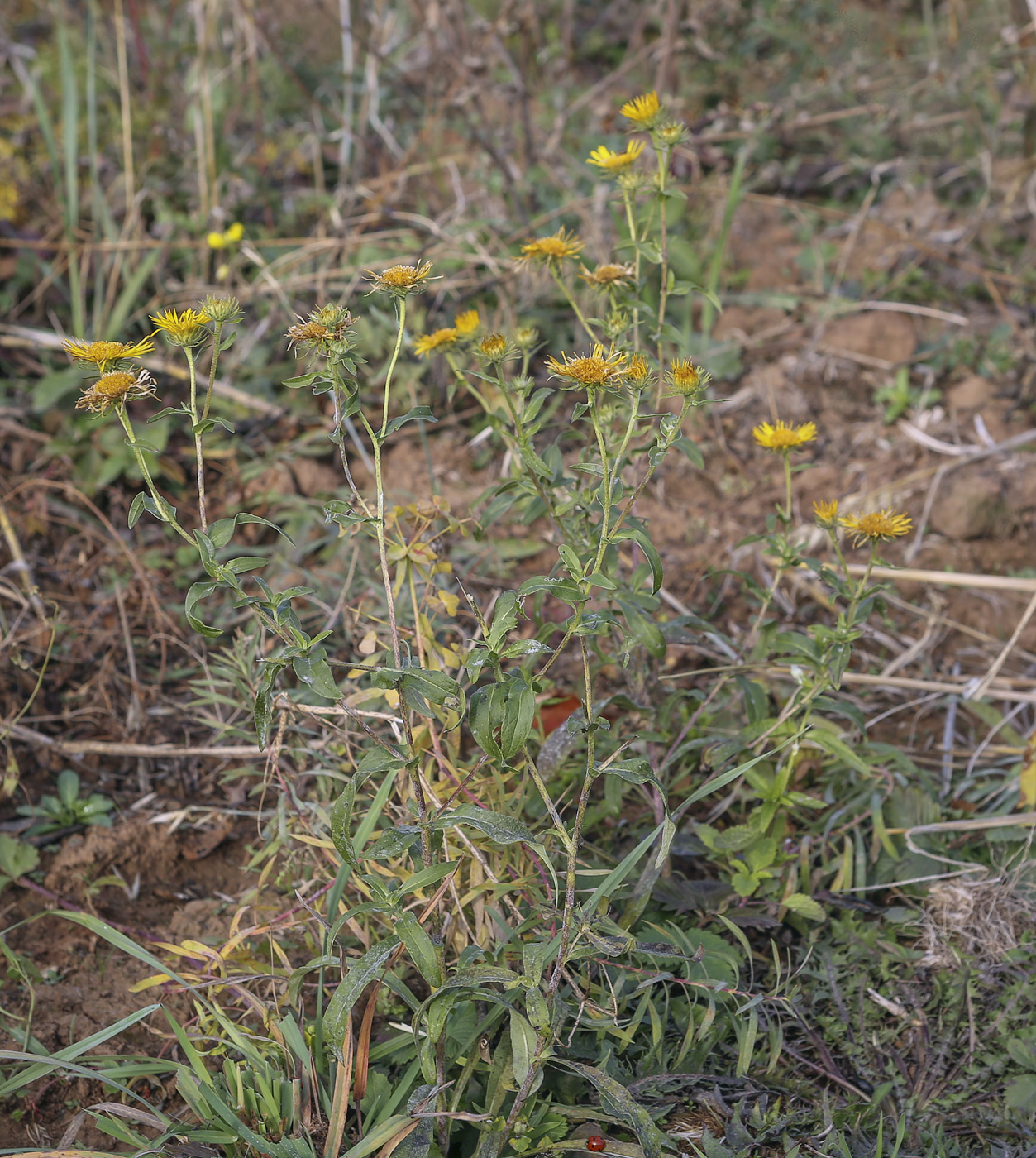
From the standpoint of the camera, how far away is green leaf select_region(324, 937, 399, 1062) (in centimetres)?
119

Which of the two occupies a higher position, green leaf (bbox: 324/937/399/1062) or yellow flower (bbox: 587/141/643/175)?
yellow flower (bbox: 587/141/643/175)

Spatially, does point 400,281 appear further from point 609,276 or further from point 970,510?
point 970,510

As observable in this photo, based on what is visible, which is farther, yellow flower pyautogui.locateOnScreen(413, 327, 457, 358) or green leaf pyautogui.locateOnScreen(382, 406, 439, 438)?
yellow flower pyautogui.locateOnScreen(413, 327, 457, 358)

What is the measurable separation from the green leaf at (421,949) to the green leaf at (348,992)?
3 centimetres

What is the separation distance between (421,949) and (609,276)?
105 cm

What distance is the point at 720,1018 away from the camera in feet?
4.97

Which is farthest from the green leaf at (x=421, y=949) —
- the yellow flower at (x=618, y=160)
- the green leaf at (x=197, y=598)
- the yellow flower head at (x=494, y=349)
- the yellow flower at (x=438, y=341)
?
the yellow flower at (x=618, y=160)

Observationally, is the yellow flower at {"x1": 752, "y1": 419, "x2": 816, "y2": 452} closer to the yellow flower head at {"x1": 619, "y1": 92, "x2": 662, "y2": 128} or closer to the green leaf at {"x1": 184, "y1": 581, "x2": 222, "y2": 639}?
the yellow flower head at {"x1": 619, "y1": 92, "x2": 662, "y2": 128}

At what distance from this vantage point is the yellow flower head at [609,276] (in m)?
1.56

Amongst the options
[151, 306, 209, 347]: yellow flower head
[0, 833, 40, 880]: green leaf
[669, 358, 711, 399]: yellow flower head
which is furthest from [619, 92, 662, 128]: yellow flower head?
[0, 833, 40, 880]: green leaf

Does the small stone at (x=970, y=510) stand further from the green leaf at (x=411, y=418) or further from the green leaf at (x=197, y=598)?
the green leaf at (x=197, y=598)

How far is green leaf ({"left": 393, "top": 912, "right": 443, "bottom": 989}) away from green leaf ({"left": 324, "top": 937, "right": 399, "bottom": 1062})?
3cm

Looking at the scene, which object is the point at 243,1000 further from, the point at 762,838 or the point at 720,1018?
the point at 762,838

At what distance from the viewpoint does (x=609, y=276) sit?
1568 millimetres
